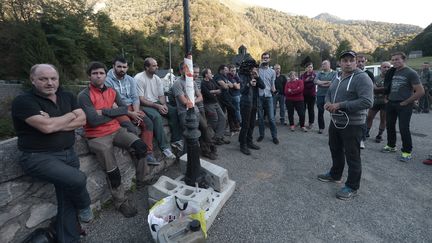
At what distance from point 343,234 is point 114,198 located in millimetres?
2972

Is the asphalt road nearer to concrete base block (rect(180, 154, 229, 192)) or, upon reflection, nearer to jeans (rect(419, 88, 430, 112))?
concrete base block (rect(180, 154, 229, 192))

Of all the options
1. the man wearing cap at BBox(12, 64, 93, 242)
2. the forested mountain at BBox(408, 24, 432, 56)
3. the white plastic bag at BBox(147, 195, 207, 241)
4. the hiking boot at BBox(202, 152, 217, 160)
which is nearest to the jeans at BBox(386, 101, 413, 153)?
the hiking boot at BBox(202, 152, 217, 160)

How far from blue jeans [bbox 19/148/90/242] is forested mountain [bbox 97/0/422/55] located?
3002 inches

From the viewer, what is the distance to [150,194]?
10.8 ft

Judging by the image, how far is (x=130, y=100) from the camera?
4160 millimetres

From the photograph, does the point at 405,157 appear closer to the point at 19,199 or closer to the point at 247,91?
the point at 247,91

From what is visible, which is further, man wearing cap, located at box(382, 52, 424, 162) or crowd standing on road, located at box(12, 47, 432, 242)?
man wearing cap, located at box(382, 52, 424, 162)

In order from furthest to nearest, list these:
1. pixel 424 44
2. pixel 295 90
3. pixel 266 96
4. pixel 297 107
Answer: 1. pixel 424 44
2. pixel 297 107
3. pixel 295 90
4. pixel 266 96

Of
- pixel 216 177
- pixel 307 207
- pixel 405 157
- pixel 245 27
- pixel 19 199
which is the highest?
pixel 245 27

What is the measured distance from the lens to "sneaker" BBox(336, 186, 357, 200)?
3523 mm

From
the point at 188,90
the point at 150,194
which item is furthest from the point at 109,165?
the point at 188,90

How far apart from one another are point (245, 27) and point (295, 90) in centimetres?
13102

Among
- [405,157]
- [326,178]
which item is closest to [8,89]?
[326,178]

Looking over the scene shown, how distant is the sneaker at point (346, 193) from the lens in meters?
3.52
